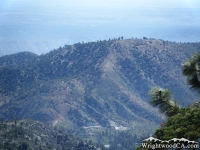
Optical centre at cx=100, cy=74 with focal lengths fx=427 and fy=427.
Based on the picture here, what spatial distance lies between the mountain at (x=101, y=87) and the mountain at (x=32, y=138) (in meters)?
45.8

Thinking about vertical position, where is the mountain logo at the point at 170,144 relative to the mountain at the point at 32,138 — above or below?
above

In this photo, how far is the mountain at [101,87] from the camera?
566 feet

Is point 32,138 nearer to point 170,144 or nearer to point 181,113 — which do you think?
point 181,113

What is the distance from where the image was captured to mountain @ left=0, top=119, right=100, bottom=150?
94.8 m

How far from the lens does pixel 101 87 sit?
600ft

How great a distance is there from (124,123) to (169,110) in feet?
512

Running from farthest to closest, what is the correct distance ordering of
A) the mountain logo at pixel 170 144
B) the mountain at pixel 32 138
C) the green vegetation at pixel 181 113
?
the mountain at pixel 32 138 < the green vegetation at pixel 181 113 < the mountain logo at pixel 170 144

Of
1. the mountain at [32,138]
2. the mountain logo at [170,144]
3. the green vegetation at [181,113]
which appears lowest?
the mountain at [32,138]

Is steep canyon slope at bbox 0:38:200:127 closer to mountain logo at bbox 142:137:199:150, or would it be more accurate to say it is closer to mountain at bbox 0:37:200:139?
mountain at bbox 0:37:200:139

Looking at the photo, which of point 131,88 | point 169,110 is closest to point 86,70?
point 131,88

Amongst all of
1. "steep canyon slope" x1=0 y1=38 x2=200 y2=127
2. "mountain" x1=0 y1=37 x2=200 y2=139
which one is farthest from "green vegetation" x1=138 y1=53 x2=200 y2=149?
"steep canyon slope" x1=0 y1=38 x2=200 y2=127

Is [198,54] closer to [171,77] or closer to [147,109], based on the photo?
[147,109]

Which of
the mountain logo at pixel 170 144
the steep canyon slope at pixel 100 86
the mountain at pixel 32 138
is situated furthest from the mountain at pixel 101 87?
the mountain logo at pixel 170 144

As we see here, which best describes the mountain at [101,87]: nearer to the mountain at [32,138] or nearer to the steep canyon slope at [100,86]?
the steep canyon slope at [100,86]
